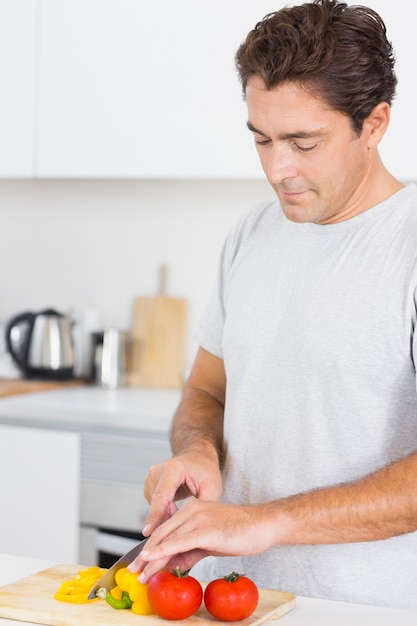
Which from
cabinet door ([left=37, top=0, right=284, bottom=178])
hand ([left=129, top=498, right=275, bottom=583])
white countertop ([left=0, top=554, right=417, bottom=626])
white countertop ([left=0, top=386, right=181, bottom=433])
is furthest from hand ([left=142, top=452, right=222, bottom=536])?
cabinet door ([left=37, top=0, right=284, bottom=178])

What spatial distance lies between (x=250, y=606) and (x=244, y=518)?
4.8 inches

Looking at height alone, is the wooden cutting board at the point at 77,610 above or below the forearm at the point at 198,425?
below

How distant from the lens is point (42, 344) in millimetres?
3268

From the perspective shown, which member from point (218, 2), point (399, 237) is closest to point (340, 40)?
point (399, 237)

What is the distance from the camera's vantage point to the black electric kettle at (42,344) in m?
3.25

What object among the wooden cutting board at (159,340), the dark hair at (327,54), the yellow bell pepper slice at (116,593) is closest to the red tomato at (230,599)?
the yellow bell pepper slice at (116,593)

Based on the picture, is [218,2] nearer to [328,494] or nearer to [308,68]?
[308,68]

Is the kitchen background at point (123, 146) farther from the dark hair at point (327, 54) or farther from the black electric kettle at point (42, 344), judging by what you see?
the dark hair at point (327, 54)

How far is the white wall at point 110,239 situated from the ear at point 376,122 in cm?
163

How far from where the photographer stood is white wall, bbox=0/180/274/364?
10.8 feet

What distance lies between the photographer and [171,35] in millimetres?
2906

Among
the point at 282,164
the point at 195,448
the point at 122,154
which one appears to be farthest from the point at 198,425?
the point at 122,154

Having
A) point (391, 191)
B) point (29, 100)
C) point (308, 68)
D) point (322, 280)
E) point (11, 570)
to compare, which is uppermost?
point (29, 100)

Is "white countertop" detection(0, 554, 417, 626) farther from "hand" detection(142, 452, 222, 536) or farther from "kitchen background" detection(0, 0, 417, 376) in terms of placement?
"kitchen background" detection(0, 0, 417, 376)
